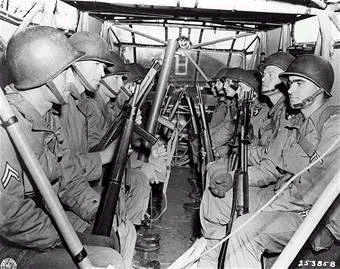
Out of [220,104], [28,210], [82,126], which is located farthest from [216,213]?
[220,104]

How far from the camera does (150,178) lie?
4730mm

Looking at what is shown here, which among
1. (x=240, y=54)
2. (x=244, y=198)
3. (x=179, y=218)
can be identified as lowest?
(x=179, y=218)

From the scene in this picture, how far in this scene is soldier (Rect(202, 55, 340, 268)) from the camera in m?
2.74

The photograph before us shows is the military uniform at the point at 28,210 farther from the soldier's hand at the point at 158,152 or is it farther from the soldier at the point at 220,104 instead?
the soldier at the point at 220,104

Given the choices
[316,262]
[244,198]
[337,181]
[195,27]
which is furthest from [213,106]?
[337,181]

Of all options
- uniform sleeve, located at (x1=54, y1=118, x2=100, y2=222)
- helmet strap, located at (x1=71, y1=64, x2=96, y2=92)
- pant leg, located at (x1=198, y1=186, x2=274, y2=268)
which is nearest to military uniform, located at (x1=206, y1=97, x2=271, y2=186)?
pant leg, located at (x1=198, y1=186, x2=274, y2=268)

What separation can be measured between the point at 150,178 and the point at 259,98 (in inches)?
109

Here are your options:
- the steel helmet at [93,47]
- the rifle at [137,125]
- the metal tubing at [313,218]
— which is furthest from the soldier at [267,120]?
the metal tubing at [313,218]

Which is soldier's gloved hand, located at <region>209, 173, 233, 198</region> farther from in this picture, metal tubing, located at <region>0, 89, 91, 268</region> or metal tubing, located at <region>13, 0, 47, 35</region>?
metal tubing, located at <region>13, 0, 47, 35</region>

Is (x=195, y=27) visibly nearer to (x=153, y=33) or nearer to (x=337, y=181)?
(x=153, y=33)

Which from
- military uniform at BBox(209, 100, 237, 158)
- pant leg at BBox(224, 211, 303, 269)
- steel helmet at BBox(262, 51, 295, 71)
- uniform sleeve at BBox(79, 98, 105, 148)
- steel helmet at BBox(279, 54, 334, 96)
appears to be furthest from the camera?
military uniform at BBox(209, 100, 237, 158)

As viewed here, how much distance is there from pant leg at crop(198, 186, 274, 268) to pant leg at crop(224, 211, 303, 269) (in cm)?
64

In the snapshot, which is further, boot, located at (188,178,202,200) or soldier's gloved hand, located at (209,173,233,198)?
boot, located at (188,178,202,200)

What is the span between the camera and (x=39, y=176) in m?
Result: 1.41
